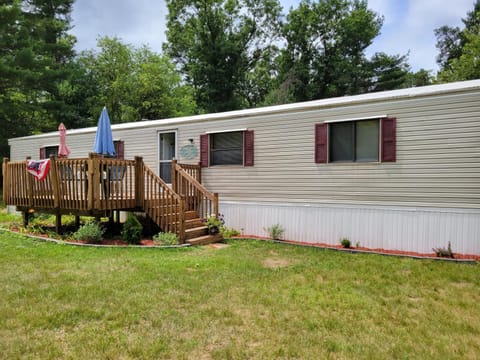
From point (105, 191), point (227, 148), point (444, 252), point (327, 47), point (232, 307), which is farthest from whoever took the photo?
point (327, 47)

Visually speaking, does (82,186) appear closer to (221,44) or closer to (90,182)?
(90,182)

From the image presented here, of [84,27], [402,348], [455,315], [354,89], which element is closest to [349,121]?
[455,315]

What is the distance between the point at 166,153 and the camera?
957 cm

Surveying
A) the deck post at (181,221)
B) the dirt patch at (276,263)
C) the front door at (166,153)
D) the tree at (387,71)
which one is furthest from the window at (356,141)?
the tree at (387,71)

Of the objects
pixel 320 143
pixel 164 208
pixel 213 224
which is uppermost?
pixel 320 143

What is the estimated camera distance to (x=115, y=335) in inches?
115

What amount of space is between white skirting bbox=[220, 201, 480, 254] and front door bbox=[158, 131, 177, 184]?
236 centimetres

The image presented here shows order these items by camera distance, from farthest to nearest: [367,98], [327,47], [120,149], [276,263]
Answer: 1. [327,47]
2. [120,149]
3. [367,98]
4. [276,263]

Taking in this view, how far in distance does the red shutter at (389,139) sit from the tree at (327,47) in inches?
747

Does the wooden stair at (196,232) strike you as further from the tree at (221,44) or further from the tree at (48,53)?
the tree at (221,44)

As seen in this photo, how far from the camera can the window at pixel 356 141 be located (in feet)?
21.2

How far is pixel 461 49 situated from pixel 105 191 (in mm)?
31130

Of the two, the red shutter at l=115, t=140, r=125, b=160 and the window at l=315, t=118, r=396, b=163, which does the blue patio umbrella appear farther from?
the window at l=315, t=118, r=396, b=163

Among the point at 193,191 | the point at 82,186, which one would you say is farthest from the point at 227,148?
the point at 82,186
